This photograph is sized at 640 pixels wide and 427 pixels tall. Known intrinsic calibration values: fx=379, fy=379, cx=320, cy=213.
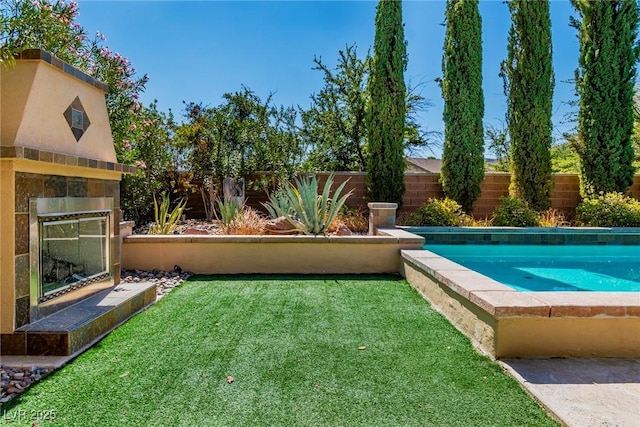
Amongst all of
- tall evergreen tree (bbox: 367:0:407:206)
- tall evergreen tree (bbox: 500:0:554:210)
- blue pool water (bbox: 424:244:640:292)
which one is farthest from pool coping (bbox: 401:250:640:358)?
tall evergreen tree (bbox: 500:0:554:210)

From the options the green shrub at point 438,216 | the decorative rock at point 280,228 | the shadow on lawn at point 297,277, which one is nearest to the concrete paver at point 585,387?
the shadow on lawn at point 297,277

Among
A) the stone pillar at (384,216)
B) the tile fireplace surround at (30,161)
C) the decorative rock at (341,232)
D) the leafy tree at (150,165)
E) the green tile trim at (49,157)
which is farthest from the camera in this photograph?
the leafy tree at (150,165)

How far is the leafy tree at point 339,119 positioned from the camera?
11430 mm

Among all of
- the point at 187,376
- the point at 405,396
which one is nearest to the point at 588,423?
the point at 405,396

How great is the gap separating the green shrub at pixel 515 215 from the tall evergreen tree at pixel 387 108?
7.78 ft

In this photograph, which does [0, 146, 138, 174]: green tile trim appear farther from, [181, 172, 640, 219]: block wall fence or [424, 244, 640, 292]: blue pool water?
[181, 172, 640, 219]: block wall fence

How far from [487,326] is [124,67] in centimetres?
696

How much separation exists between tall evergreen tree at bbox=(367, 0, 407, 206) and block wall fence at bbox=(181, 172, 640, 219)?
445 millimetres

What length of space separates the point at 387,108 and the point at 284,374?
27.7 feet

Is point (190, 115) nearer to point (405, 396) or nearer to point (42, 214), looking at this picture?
point (42, 214)

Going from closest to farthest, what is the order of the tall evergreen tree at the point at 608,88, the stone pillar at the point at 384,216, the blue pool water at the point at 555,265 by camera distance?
1. the blue pool water at the point at 555,265
2. the stone pillar at the point at 384,216
3. the tall evergreen tree at the point at 608,88

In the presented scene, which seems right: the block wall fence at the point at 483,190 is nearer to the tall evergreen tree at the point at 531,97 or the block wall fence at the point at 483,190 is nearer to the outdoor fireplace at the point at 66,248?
the tall evergreen tree at the point at 531,97

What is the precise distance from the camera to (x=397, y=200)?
31.9 feet

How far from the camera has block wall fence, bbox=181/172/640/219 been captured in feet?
33.0
